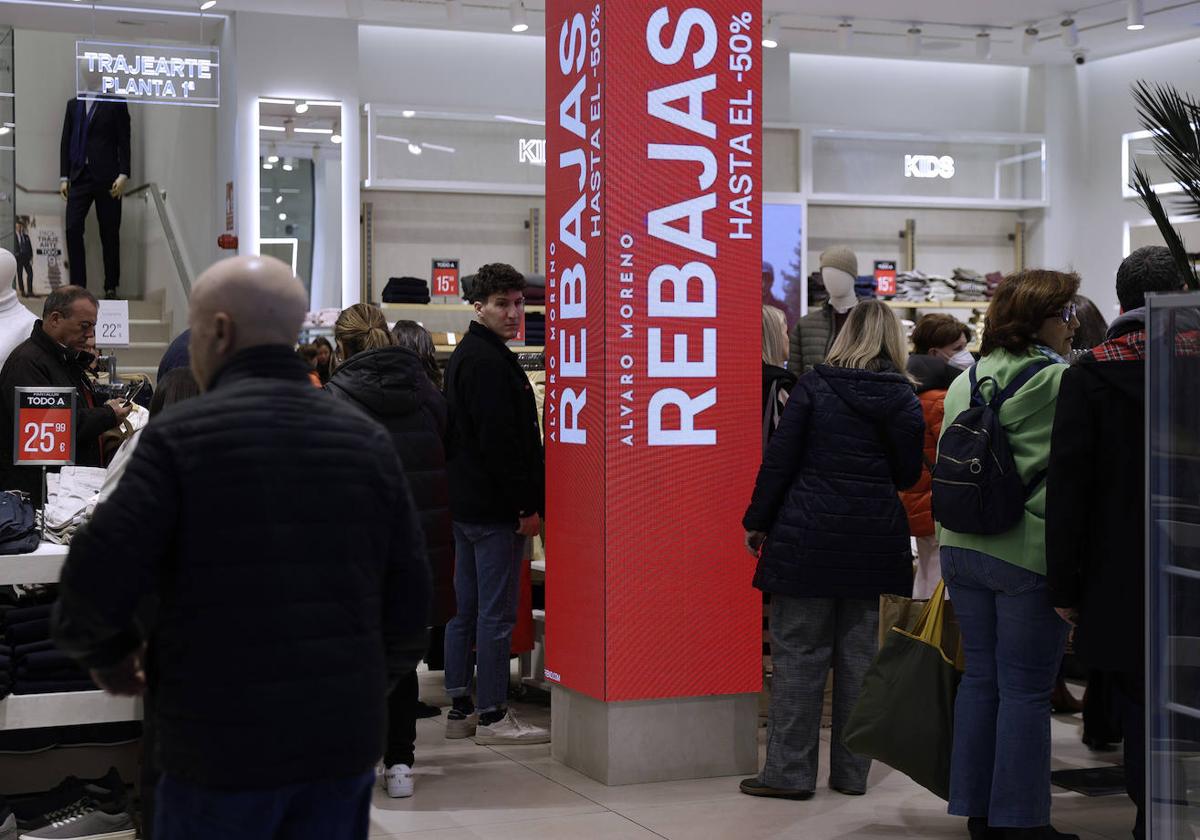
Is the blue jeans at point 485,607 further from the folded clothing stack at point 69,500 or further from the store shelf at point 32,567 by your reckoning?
the store shelf at point 32,567

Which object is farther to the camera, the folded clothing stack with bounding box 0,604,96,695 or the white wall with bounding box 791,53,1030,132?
the white wall with bounding box 791,53,1030,132

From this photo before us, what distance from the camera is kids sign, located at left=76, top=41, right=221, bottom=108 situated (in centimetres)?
841

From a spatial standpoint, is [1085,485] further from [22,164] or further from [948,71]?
[22,164]

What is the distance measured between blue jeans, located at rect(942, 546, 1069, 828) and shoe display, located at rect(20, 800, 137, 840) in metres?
2.26

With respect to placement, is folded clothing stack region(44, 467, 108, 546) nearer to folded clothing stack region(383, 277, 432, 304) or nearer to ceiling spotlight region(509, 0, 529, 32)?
folded clothing stack region(383, 277, 432, 304)

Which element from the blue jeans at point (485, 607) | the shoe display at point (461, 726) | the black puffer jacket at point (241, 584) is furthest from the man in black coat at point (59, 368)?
the black puffer jacket at point (241, 584)

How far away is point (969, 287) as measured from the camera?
37.5 feet

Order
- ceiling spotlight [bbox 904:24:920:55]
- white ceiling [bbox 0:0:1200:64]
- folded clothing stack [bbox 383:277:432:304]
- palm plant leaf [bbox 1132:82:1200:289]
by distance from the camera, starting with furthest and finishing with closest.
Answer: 1. ceiling spotlight [bbox 904:24:920:55]
2. folded clothing stack [bbox 383:277:432:304]
3. white ceiling [bbox 0:0:1200:64]
4. palm plant leaf [bbox 1132:82:1200:289]

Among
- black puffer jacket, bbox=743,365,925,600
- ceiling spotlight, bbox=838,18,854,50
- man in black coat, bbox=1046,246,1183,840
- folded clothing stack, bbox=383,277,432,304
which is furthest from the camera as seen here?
ceiling spotlight, bbox=838,18,854,50

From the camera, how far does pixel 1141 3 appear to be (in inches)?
376

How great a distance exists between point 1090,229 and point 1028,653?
8.69 m

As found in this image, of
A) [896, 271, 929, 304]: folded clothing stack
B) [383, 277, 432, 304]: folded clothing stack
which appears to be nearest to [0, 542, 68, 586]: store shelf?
[383, 277, 432, 304]: folded clothing stack

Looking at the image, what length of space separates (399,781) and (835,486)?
65.4 inches

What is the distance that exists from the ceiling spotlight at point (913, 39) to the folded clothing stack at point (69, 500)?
24.9 ft
